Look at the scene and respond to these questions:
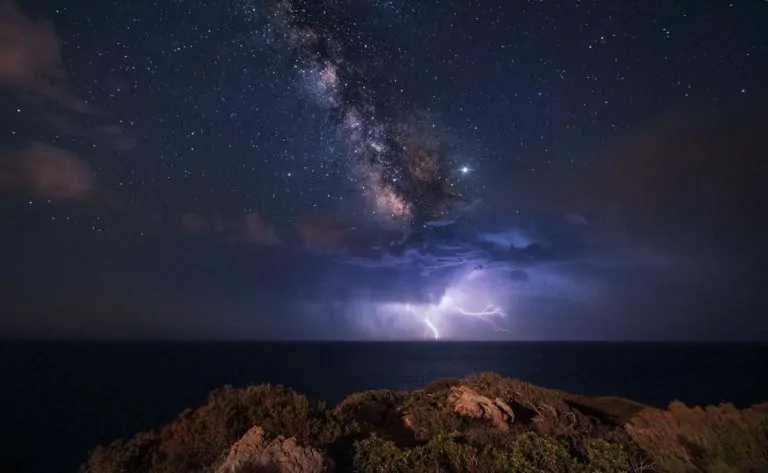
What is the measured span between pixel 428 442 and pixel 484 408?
3039 mm

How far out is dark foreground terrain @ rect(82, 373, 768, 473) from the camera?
7.34 m

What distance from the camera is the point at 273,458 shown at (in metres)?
6.91

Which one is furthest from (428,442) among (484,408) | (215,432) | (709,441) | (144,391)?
(144,391)

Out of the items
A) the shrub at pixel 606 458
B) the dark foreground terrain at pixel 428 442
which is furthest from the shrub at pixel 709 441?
the shrub at pixel 606 458

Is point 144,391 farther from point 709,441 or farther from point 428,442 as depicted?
point 709,441

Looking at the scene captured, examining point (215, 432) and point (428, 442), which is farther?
point (428, 442)

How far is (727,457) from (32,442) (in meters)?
46.2

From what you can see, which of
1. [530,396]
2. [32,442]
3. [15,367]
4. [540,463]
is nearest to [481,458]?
[540,463]

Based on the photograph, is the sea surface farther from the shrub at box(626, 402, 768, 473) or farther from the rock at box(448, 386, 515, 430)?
the shrub at box(626, 402, 768, 473)

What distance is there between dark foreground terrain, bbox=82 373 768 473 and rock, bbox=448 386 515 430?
25 millimetres

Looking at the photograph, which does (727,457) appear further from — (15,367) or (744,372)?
(15,367)

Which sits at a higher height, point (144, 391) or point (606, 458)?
point (606, 458)

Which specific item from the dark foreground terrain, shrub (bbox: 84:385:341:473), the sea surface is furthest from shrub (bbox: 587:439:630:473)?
the sea surface

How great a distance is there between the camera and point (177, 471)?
7.47 metres
